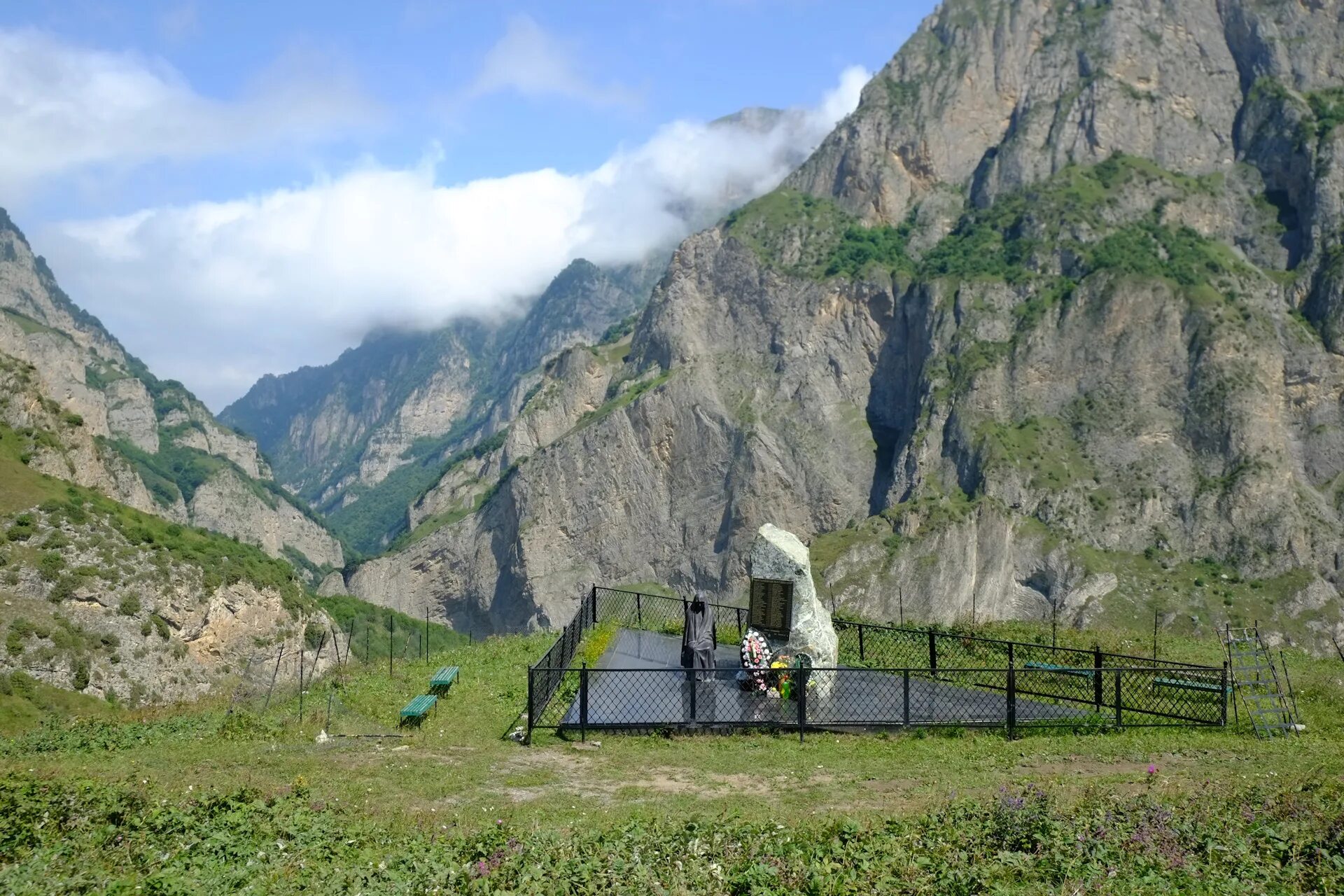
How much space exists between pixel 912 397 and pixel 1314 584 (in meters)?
46.9

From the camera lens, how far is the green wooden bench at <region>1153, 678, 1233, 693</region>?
16.7 metres

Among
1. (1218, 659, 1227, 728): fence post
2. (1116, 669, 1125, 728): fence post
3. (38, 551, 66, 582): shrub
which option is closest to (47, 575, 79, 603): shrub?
(38, 551, 66, 582): shrub

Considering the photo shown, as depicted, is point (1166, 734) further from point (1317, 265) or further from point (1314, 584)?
point (1317, 265)

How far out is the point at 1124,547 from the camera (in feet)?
361

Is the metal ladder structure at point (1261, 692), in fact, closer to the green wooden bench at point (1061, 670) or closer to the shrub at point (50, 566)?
the green wooden bench at point (1061, 670)

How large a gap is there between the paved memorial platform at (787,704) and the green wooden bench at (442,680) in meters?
2.98

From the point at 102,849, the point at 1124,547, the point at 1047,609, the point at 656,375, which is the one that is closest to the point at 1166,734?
the point at 102,849

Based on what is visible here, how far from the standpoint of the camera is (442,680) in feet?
69.7

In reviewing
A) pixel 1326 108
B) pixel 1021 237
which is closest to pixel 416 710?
pixel 1021 237

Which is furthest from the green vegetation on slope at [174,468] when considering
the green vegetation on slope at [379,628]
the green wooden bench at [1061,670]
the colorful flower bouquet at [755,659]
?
the green wooden bench at [1061,670]

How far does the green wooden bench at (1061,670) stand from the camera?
1622 cm

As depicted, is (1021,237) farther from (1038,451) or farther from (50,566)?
(50,566)

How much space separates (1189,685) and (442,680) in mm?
13605

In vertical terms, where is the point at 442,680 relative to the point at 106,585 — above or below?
below
